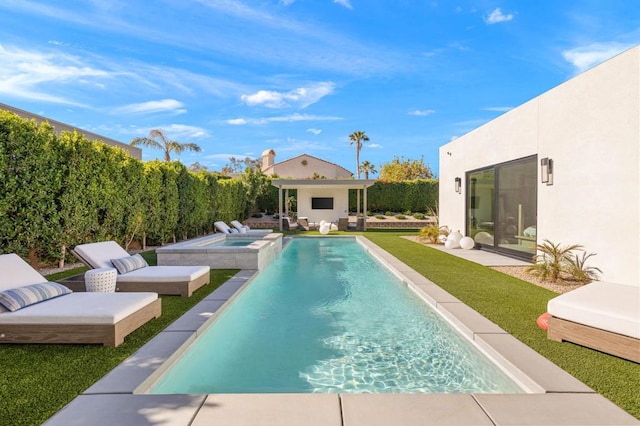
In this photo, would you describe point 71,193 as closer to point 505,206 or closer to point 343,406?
point 343,406

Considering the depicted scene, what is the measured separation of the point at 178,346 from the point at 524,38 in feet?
45.3

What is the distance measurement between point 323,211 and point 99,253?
19198mm

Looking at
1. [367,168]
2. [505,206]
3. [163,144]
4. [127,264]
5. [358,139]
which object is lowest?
[127,264]

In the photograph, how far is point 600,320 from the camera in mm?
3297

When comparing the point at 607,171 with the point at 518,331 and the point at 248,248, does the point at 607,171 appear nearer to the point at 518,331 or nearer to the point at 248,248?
the point at 518,331

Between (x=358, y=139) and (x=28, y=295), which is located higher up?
(x=358, y=139)

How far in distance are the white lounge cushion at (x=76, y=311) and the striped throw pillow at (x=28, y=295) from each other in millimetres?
71

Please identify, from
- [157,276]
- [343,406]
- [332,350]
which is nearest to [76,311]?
[157,276]

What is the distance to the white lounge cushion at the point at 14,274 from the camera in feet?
13.0

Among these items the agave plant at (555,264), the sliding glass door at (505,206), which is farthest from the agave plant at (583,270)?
the sliding glass door at (505,206)

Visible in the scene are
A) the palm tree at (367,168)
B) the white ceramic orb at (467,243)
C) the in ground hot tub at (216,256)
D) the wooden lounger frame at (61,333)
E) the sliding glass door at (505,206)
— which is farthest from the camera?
the palm tree at (367,168)

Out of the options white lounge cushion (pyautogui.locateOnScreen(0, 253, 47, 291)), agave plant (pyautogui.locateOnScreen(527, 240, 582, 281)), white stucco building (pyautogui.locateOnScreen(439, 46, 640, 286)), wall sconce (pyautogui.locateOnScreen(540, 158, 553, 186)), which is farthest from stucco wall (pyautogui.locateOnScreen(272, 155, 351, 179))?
white lounge cushion (pyautogui.locateOnScreen(0, 253, 47, 291))

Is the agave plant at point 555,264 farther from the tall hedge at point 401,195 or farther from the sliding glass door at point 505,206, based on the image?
the tall hedge at point 401,195

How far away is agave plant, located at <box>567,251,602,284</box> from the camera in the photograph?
662 centimetres
